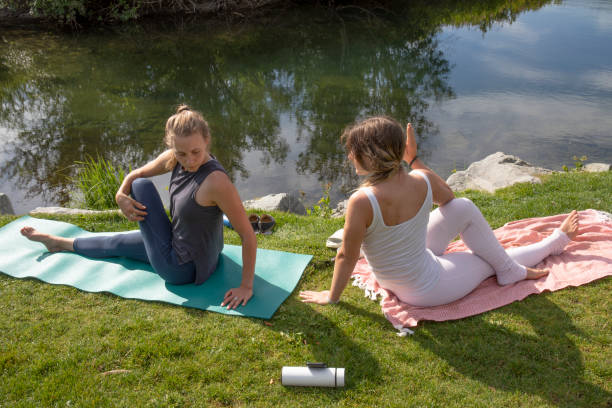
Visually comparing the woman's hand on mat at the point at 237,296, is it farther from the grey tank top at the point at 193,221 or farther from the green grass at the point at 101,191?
the green grass at the point at 101,191

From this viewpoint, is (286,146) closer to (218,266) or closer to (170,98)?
(170,98)

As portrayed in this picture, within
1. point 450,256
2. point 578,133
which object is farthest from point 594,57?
point 450,256

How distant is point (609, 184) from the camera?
515 cm

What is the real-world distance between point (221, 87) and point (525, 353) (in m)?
10.3

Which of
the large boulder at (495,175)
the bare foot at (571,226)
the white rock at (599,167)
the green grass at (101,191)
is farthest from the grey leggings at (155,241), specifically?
the white rock at (599,167)

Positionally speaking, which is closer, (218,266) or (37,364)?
(37,364)

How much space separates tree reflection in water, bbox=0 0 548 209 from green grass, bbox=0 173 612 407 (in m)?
4.34

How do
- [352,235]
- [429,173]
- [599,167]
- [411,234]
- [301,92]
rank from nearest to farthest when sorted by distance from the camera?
[352,235], [411,234], [429,173], [599,167], [301,92]

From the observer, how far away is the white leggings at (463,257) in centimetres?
327

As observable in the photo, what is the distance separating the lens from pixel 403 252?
3.04 m

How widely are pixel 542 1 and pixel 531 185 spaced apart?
63.5 feet

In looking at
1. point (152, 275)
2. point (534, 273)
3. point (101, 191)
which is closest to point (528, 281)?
point (534, 273)

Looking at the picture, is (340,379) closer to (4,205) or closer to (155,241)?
(155,241)

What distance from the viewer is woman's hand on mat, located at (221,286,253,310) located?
3.46 m
